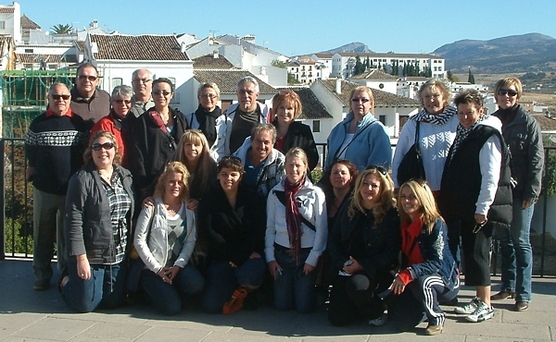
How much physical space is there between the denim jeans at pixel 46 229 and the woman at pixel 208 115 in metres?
1.38

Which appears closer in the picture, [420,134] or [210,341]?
[210,341]

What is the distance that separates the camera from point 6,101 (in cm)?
2959

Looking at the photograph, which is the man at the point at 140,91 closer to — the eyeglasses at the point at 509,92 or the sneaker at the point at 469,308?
the eyeglasses at the point at 509,92

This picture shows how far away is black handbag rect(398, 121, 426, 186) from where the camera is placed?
5.30 meters

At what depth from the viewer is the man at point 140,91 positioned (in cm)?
588

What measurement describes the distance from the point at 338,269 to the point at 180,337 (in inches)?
52.6

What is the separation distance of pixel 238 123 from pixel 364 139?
1.24m

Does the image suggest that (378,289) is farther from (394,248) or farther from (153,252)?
(153,252)

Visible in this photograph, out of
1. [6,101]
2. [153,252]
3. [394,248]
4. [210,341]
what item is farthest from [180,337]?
[6,101]

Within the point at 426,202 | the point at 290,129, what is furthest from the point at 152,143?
the point at 426,202

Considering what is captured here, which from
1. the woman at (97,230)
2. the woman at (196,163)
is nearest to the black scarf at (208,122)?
the woman at (196,163)

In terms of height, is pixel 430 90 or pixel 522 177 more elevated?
pixel 430 90

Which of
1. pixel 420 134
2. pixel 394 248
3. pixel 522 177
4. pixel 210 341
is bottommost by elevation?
pixel 210 341

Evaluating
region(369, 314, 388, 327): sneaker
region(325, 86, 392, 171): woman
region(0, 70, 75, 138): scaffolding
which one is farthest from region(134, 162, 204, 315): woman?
region(0, 70, 75, 138): scaffolding
